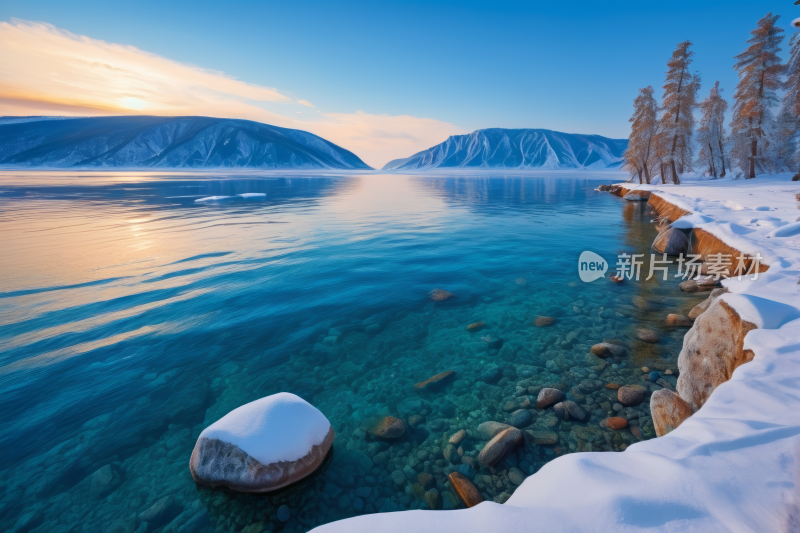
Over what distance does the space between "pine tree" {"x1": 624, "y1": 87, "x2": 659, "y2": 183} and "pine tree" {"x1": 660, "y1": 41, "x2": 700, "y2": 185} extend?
3353 millimetres

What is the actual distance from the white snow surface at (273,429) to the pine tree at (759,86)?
4953 centimetres

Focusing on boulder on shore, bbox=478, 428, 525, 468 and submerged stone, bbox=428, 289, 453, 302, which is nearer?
boulder on shore, bbox=478, 428, 525, 468

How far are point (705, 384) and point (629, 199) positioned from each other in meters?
38.8

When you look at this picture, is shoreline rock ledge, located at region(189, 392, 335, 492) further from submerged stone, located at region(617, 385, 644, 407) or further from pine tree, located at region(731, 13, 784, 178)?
pine tree, located at region(731, 13, 784, 178)

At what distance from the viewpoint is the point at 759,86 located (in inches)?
1353

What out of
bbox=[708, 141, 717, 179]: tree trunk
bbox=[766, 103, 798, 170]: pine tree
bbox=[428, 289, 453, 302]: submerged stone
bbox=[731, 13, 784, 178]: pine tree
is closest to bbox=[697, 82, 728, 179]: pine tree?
bbox=[708, 141, 717, 179]: tree trunk

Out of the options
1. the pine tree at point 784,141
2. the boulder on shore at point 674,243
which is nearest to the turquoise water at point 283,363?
the boulder on shore at point 674,243

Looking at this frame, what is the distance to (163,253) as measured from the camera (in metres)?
14.8

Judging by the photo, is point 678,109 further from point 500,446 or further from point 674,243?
point 500,446

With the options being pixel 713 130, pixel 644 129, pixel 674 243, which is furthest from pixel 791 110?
pixel 674 243

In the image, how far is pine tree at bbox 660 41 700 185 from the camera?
3797cm

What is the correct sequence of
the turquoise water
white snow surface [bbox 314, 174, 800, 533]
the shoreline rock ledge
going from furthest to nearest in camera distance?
the turquoise water, the shoreline rock ledge, white snow surface [bbox 314, 174, 800, 533]

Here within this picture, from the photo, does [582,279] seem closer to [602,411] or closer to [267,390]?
[602,411]

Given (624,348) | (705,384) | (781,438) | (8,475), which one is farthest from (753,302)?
(8,475)
